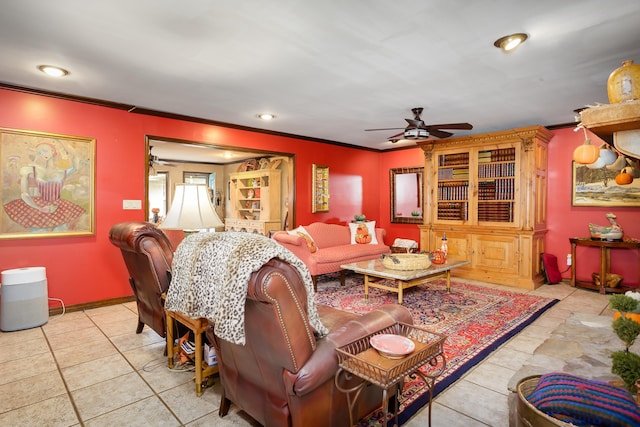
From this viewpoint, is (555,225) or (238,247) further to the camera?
(555,225)

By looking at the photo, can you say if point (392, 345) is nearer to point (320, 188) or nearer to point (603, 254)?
point (603, 254)

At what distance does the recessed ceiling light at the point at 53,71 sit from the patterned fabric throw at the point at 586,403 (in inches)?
167

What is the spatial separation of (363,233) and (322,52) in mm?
3629

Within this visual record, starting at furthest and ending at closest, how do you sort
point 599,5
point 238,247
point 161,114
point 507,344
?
point 161,114 < point 507,344 < point 599,5 < point 238,247

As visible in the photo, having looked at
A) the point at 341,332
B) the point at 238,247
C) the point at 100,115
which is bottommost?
the point at 341,332

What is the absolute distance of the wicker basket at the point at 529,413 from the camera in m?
0.92

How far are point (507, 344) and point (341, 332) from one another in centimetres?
209

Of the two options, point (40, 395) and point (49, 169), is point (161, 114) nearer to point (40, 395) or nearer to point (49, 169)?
point (49, 169)

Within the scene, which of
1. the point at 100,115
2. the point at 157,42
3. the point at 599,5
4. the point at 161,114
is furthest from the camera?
the point at 161,114

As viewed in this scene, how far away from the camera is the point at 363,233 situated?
5984mm

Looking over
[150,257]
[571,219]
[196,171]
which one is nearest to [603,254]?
[571,219]

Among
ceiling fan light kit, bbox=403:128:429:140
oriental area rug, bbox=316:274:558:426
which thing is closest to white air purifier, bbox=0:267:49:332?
oriental area rug, bbox=316:274:558:426

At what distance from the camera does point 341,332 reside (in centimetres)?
171

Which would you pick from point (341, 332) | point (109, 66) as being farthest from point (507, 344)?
point (109, 66)
